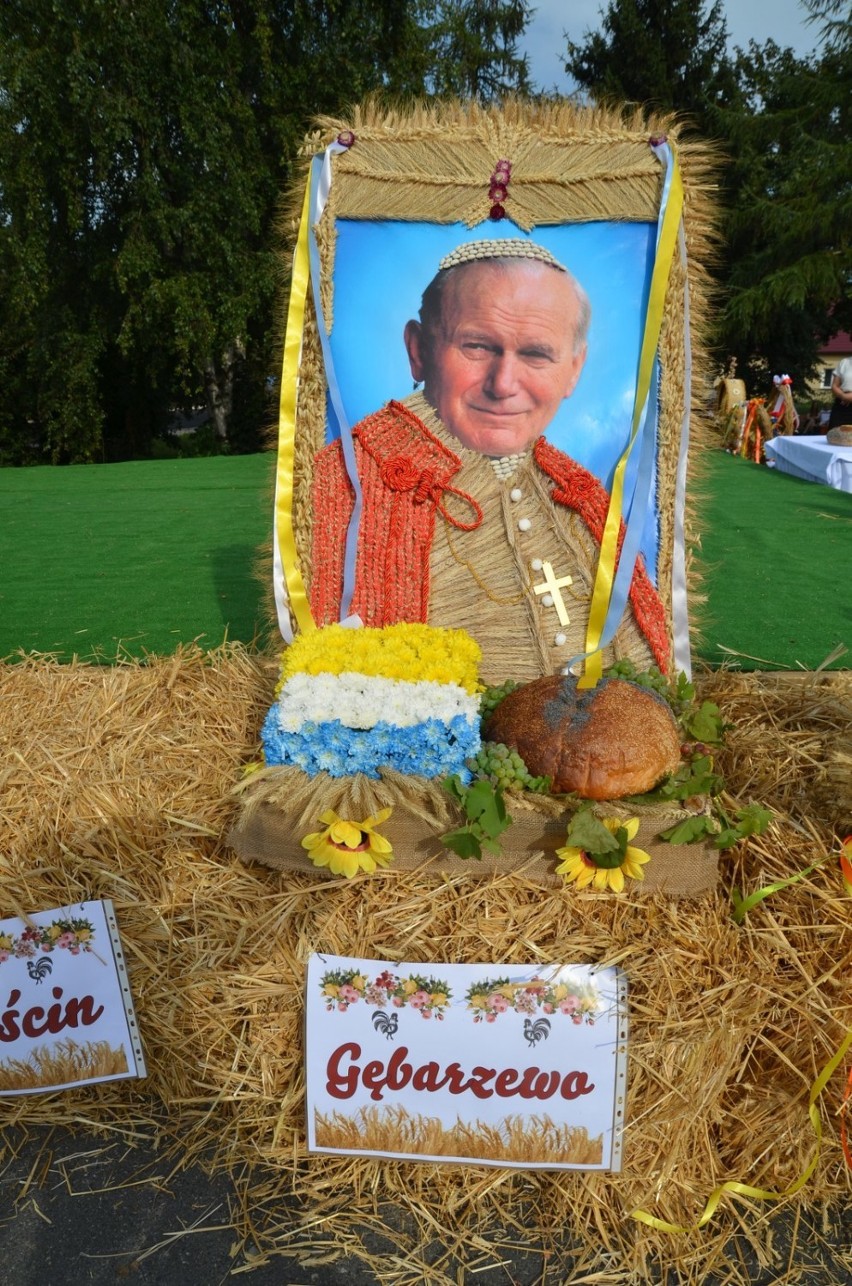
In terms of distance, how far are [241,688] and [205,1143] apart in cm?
134

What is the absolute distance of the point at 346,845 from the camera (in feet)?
5.48

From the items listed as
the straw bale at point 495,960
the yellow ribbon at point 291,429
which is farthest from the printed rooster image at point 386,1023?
the yellow ribbon at point 291,429

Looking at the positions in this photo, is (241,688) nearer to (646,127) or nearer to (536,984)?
(536,984)

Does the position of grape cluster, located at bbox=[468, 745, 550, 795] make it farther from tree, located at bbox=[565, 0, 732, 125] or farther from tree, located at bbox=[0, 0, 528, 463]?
tree, located at bbox=[565, 0, 732, 125]

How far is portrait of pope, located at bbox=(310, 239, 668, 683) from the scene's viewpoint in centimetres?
238

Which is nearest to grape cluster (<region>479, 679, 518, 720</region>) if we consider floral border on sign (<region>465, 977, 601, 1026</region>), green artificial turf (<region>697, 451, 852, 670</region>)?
floral border on sign (<region>465, 977, 601, 1026</region>)

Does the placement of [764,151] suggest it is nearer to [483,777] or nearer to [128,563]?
[128,563]

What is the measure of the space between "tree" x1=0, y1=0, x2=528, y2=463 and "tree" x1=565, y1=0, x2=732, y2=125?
316 inches

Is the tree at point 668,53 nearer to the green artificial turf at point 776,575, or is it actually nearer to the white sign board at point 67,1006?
the green artificial turf at point 776,575

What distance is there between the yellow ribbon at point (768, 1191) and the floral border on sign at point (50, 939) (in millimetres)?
1210

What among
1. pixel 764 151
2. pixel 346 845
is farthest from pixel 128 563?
pixel 764 151

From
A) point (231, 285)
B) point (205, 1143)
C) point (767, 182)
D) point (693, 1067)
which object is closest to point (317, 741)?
point (205, 1143)

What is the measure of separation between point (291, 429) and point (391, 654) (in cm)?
81

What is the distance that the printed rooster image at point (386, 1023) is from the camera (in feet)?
5.25
